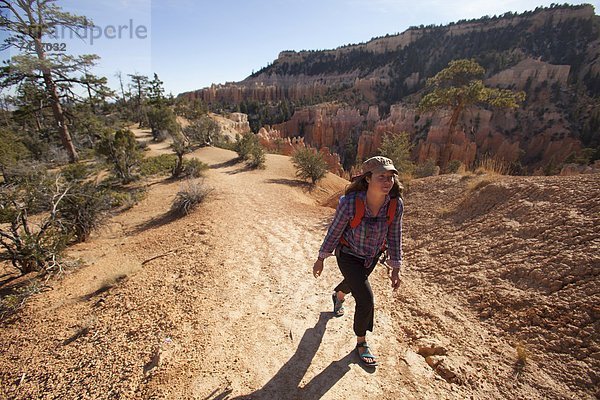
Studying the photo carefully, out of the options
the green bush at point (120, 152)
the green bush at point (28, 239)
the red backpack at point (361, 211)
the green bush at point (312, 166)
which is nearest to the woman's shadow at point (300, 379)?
the red backpack at point (361, 211)

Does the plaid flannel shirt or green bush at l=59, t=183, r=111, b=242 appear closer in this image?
the plaid flannel shirt

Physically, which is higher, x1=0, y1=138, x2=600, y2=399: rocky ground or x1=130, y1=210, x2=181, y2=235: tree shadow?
x1=0, y1=138, x2=600, y2=399: rocky ground

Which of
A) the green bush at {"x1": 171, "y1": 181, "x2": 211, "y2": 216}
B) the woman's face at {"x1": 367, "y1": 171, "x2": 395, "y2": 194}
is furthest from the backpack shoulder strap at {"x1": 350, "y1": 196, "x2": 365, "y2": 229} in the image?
the green bush at {"x1": 171, "y1": 181, "x2": 211, "y2": 216}

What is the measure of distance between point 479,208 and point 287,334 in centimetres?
406

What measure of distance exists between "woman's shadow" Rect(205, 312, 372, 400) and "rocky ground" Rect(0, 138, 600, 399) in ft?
0.04

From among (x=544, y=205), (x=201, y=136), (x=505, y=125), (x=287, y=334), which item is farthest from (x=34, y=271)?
(x=505, y=125)

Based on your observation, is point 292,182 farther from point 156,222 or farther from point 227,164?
point 156,222

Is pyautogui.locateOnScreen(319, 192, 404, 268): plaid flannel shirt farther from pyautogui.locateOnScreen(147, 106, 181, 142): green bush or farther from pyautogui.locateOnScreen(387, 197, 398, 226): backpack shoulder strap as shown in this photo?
pyautogui.locateOnScreen(147, 106, 181, 142): green bush

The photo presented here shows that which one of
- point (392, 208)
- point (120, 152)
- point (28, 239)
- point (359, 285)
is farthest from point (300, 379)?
point (120, 152)

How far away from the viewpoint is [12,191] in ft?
14.0

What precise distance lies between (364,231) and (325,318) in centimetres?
131

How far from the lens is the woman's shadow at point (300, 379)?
207cm

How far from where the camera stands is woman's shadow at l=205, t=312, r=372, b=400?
2.07m

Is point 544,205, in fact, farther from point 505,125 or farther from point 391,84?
point 391,84
